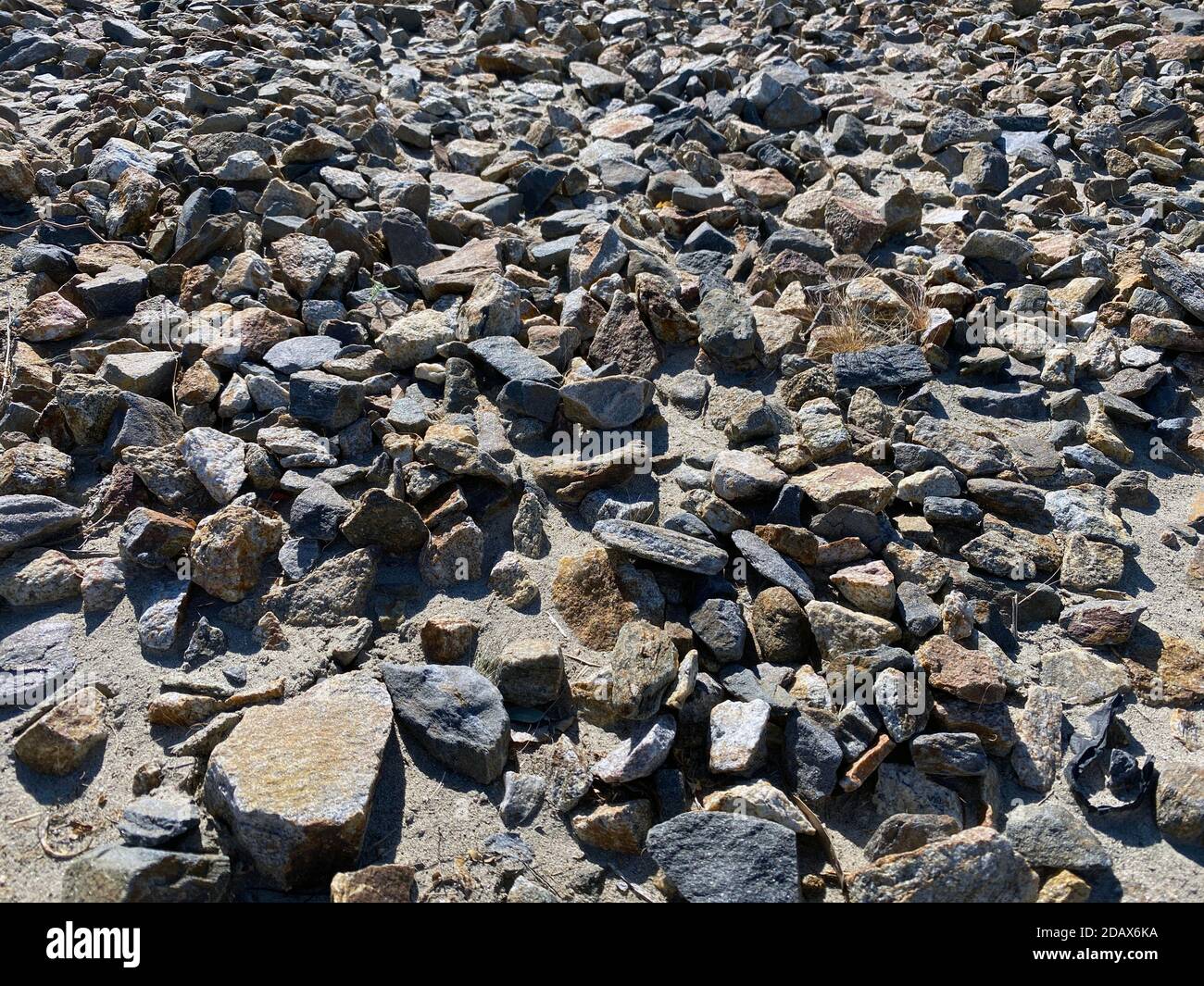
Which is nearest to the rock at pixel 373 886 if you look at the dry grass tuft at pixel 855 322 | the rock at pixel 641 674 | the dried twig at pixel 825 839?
the rock at pixel 641 674

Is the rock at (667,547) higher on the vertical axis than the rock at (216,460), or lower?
higher

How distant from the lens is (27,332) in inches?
191

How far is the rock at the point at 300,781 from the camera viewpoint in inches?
111

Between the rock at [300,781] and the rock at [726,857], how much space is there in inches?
38.0

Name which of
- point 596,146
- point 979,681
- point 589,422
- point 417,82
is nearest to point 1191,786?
point 979,681

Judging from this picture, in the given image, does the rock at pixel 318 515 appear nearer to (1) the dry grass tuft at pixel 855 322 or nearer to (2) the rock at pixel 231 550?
(2) the rock at pixel 231 550

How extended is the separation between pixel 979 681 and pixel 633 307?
9.08 ft

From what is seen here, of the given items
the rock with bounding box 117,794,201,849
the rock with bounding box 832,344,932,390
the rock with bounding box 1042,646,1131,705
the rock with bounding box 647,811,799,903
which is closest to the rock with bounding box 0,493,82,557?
the rock with bounding box 117,794,201,849

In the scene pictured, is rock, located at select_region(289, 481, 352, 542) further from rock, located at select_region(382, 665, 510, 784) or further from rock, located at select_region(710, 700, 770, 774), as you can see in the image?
rock, located at select_region(710, 700, 770, 774)

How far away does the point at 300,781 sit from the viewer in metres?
2.96

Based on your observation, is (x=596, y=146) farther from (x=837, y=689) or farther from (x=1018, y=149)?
(x=837, y=689)

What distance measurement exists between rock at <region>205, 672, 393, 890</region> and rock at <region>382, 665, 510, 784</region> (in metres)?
0.10

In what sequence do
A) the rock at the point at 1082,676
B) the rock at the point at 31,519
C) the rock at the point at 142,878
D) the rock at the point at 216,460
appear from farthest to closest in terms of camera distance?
the rock at the point at 216,460
the rock at the point at 31,519
the rock at the point at 1082,676
the rock at the point at 142,878

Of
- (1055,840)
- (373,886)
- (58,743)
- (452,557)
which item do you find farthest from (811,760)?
(58,743)
